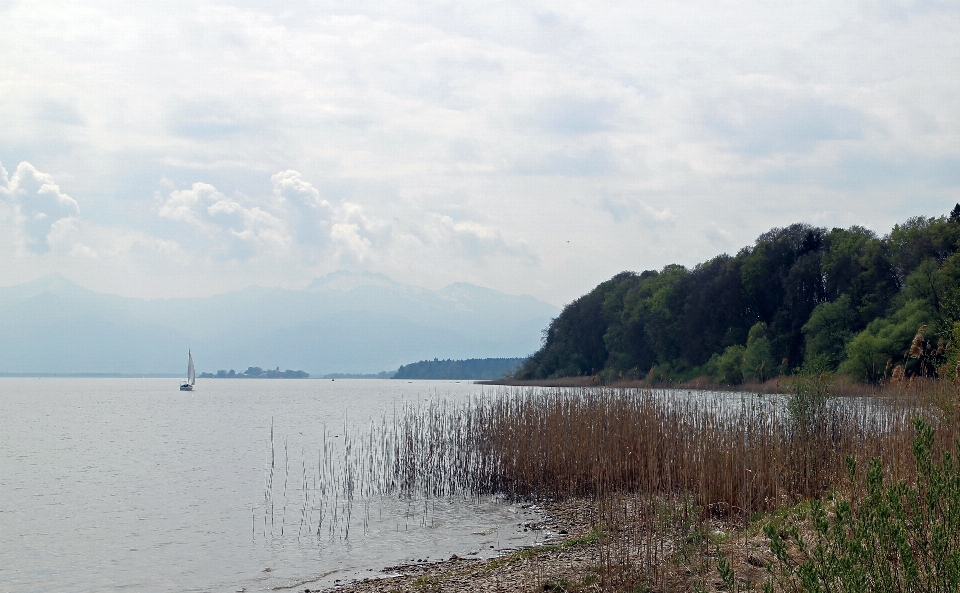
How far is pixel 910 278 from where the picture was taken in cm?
4400

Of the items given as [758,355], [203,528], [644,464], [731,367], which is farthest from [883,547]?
[731,367]

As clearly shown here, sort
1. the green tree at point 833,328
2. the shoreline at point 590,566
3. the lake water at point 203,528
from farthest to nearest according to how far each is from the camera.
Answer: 1. the green tree at point 833,328
2. the lake water at point 203,528
3. the shoreline at point 590,566

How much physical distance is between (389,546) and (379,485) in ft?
16.1

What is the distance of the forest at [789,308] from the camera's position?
41375mm

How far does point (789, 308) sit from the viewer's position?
62.2m

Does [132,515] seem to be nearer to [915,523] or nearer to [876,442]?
[876,442]

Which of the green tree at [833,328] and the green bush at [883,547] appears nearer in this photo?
the green bush at [883,547]

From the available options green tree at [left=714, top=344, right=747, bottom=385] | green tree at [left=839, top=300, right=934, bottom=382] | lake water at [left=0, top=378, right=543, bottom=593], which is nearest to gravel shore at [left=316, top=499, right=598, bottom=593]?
lake water at [left=0, top=378, right=543, bottom=593]

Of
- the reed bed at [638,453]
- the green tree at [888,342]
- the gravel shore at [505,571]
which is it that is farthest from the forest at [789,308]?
the gravel shore at [505,571]

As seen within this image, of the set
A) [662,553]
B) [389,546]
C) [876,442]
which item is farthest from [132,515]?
[876,442]

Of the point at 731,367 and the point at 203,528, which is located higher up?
the point at 731,367

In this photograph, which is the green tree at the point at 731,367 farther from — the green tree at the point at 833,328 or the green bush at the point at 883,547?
the green bush at the point at 883,547

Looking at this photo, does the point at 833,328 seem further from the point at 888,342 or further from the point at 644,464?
the point at 644,464

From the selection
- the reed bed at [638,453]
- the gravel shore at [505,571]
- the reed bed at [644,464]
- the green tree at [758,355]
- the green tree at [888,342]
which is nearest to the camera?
the gravel shore at [505,571]
